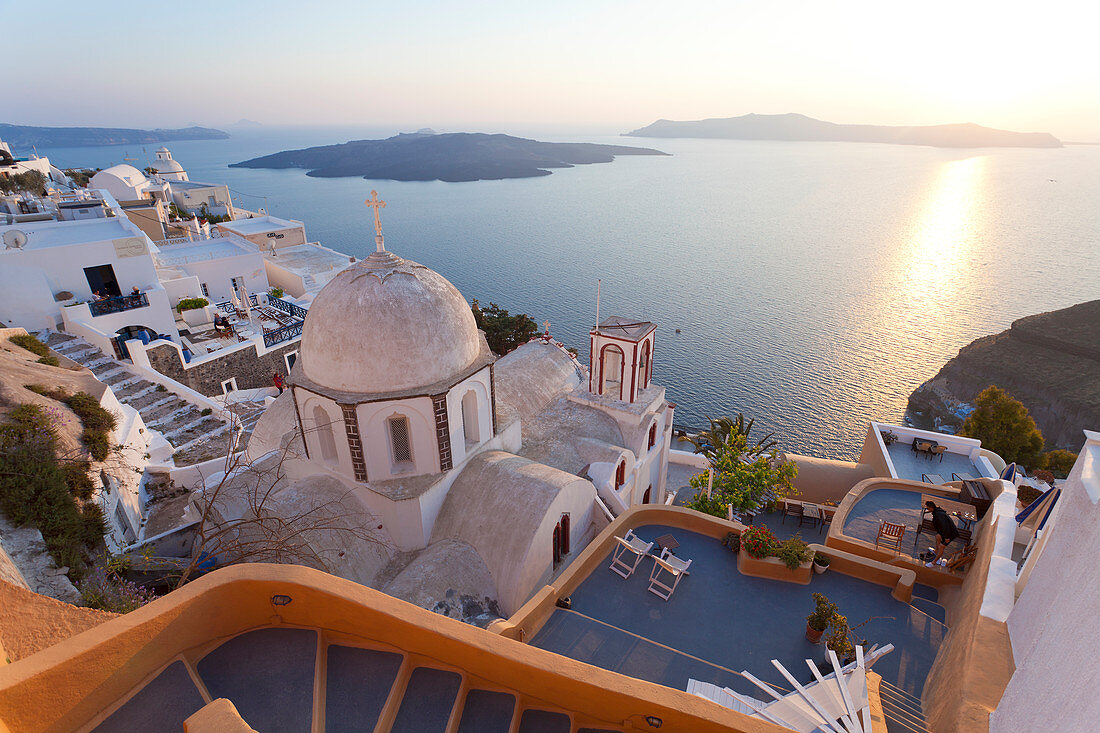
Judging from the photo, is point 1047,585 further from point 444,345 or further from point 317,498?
point 317,498

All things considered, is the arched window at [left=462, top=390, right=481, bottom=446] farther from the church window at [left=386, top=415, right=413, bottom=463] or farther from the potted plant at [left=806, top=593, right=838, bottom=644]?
the potted plant at [left=806, top=593, right=838, bottom=644]

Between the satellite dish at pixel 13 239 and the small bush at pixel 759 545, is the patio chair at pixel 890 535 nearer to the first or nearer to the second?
the small bush at pixel 759 545

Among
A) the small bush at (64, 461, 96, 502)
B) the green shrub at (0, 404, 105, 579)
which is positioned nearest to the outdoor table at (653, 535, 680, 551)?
the green shrub at (0, 404, 105, 579)

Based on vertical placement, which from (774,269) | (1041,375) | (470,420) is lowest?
(1041,375)

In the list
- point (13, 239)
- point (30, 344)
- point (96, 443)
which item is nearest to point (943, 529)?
point (96, 443)

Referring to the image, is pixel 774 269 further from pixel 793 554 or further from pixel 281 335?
pixel 793 554

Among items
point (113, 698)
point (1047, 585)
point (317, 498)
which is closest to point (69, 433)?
point (317, 498)
